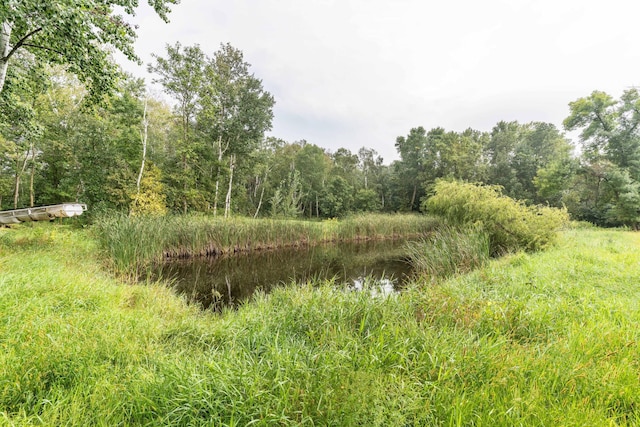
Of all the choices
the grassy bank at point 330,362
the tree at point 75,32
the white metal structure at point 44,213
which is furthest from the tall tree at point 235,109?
the grassy bank at point 330,362

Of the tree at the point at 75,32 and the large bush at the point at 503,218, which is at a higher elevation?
the tree at the point at 75,32

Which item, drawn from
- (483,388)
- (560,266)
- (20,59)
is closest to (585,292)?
(560,266)

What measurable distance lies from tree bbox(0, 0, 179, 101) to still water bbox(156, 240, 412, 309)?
15.3 feet

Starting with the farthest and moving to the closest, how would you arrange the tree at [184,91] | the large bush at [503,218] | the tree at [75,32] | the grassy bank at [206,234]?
the tree at [184,91]
the large bush at [503,218]
the grassy bank at [206,234]
the tree at [75,32]

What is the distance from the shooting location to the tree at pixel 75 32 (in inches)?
145

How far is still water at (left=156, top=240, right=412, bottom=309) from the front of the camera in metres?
5.89

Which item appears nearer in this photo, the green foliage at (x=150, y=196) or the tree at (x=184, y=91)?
the green foliage at (x=150, y=196)

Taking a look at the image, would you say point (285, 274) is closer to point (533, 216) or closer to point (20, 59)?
point (533, 216)

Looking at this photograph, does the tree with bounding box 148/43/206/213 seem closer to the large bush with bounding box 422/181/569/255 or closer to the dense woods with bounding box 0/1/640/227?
the dense woods with bounding box 0/1/640/227

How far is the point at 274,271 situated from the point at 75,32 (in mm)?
6624

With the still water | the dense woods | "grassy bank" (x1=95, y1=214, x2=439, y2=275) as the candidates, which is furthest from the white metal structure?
the dense woods

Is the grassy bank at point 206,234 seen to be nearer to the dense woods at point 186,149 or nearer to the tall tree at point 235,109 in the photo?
the dense woods at point 186,149

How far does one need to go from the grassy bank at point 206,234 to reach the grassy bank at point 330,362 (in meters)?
3.42

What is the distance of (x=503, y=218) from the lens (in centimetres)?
808
